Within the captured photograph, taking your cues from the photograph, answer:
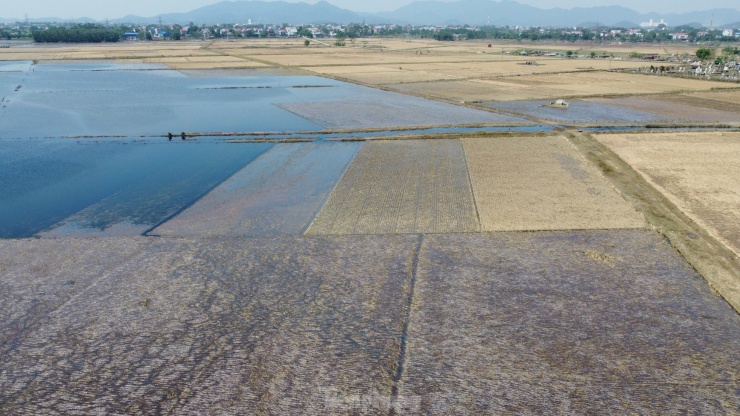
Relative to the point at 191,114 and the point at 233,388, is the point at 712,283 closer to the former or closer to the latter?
the point at 233,388

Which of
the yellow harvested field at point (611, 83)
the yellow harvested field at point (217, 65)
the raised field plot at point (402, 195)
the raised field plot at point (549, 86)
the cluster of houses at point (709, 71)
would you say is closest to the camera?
the raised field plot at point (402, 195)

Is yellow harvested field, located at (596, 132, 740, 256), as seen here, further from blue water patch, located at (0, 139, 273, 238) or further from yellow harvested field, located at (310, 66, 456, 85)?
yellow harvested field, located at (310, 66, 456, 85)

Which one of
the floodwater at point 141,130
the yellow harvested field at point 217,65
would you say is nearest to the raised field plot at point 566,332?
the floodwater at point 141,130

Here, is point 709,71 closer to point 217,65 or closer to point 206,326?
point 217,65

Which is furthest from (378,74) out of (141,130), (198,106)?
(141,130)

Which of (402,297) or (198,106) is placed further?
(198,106)

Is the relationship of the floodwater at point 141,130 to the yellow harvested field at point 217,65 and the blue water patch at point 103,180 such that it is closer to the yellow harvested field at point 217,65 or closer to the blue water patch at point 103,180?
the blue water patch at point 103,180

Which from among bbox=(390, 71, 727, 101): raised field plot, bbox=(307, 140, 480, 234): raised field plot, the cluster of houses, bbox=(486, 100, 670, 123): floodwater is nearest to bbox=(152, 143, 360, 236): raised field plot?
bbox=(307, 140, 480, 234): raised field plot
